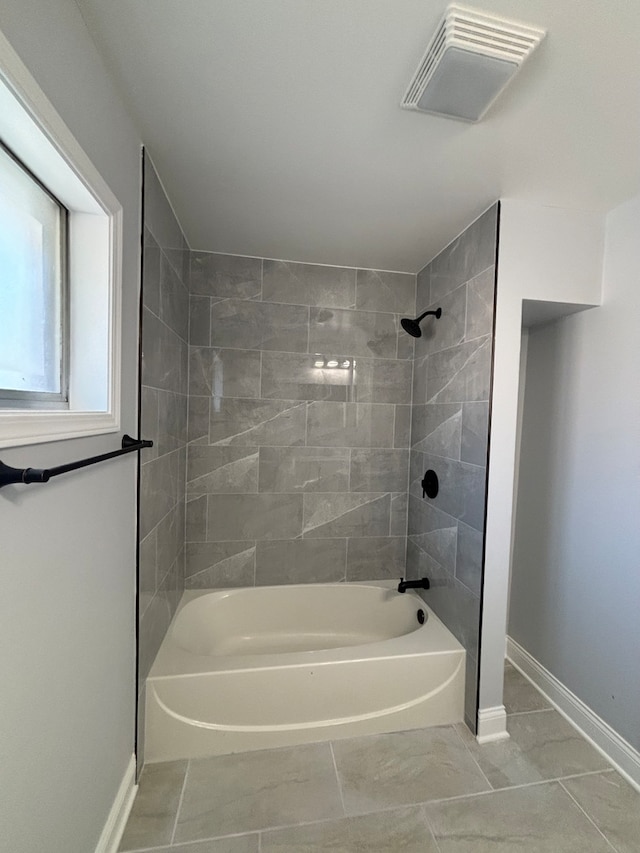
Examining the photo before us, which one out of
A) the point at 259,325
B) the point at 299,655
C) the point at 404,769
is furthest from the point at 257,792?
the point at 259,325

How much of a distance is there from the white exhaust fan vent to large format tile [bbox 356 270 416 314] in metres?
1.27

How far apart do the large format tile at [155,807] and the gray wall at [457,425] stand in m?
1.30

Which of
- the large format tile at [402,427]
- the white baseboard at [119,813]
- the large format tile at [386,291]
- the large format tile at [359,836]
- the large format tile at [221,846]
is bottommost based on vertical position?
the large format tile at [221,846]

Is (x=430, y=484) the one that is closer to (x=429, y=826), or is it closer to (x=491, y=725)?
(x=491, y=725)

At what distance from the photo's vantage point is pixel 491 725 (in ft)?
5.28

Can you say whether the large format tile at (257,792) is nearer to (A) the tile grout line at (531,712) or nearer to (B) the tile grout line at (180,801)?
(B) the tile grout line at (180,801)

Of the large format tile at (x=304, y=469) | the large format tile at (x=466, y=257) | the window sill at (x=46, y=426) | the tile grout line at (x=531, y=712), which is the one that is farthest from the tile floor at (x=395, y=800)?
the large format tile at (x=466, y=257)

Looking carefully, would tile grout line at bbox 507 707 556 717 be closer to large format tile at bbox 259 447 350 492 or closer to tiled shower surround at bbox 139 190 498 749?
tiled shower surround at bbox 139 190 498 749

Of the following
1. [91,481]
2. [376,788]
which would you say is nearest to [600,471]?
[376,788]

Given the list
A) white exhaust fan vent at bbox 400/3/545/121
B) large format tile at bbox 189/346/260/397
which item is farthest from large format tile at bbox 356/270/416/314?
white exhaust fan vent at bbox 400/3/545/121

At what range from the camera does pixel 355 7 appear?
0.79 m

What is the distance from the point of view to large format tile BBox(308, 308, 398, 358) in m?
2.26

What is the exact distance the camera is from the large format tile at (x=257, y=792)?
48.4 inches

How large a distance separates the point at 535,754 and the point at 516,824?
368mm
